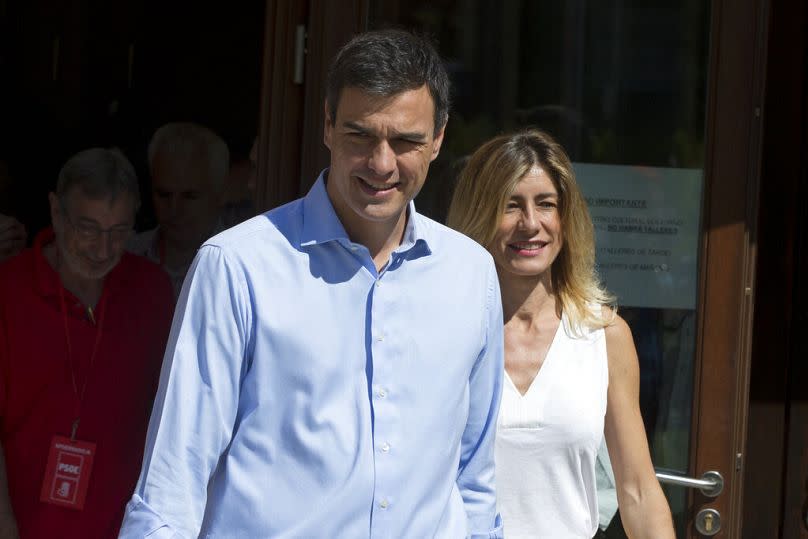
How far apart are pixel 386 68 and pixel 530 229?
806mm

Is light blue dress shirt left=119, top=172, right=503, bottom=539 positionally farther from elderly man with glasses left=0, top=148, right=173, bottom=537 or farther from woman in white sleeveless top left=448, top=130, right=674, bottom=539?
elderly man with glasses left=0, top=148, right=173, bottom=537

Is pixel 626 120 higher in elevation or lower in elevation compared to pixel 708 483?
higher

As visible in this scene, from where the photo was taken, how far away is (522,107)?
3.36 meters

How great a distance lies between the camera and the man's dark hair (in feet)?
6.66

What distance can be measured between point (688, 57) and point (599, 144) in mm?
333

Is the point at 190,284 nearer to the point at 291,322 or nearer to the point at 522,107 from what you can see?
the point at 291,322

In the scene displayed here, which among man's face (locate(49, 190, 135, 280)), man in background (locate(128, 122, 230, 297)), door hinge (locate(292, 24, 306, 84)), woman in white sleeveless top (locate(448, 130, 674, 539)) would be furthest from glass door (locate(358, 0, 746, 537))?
man in background (locate(128, 122, 230, 297))

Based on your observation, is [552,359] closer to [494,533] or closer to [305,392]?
[494,533]

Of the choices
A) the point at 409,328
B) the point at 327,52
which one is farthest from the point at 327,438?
the point at 327,52

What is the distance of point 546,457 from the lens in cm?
261

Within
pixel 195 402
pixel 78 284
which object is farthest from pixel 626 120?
pixel 195 402

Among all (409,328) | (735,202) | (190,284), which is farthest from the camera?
(735,202)

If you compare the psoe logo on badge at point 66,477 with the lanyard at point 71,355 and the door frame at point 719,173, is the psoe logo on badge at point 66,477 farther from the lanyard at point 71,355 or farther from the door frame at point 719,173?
the door frame at point 719,173

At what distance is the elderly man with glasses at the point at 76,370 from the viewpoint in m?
2.87
